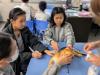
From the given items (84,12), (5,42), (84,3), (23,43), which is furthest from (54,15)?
(84,3)

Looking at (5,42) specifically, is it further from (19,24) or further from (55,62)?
(19,24)

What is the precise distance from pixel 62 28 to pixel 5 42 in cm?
128

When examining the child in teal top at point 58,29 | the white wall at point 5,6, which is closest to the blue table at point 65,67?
the child in teal top at point 58,29

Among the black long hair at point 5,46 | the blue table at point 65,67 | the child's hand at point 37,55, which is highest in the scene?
the black long hair at point 5,46

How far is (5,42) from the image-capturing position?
134 cm

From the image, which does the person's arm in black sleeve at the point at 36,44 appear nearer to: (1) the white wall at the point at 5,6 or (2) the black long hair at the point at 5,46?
(2) the black long hair at the point at 5,46

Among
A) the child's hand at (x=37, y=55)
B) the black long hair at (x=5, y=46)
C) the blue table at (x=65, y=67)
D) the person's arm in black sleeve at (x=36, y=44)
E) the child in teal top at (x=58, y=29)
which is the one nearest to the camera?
the black long hair at (x=5, y=46)

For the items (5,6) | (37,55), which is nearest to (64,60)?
(37,55)

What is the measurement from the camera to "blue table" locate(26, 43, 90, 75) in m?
1.69

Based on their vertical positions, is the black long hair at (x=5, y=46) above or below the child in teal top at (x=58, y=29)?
above

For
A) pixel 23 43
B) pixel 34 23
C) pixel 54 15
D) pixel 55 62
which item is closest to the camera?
pixel 55 62

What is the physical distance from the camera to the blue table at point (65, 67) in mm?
1688

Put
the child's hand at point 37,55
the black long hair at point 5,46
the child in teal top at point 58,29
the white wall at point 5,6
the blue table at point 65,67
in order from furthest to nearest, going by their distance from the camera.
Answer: the white wall at point 5,6 < the child in teal top at point 58,29 < the child's hand at point 37,55 < the blue table at point 65,67 < the black long hair at point 5,46

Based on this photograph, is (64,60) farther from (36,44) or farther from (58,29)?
(58,29)
